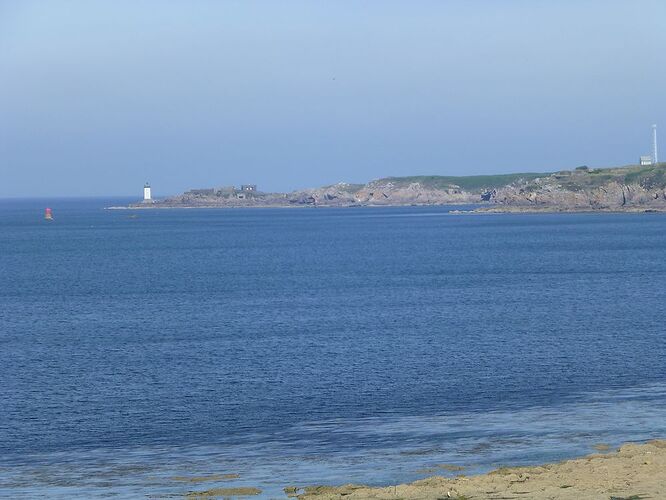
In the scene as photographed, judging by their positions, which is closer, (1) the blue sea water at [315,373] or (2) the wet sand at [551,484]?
(2) the wet sand at [551,484]

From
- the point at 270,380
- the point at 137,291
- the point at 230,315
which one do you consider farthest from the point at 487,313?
the point at 137,291

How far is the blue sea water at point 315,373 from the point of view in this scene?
2284 centimetres

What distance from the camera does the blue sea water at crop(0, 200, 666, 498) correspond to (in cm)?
2284

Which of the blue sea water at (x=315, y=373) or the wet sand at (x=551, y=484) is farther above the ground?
the wet sand at (x=551, y=484)

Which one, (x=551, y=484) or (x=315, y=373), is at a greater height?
(x=551, y=484)

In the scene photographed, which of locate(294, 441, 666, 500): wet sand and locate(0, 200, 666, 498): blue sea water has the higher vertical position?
locate(294, 441, 666, 500): wet sand

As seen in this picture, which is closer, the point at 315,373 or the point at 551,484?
the point at 551,484

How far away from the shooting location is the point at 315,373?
3344 cm

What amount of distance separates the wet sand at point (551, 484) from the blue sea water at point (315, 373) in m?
1.17

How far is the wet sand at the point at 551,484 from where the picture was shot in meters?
18.0

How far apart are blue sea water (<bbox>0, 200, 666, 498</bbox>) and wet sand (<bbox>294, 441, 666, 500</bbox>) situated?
1170mm

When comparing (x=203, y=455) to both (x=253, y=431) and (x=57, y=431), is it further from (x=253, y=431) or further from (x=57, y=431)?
(x=57, y=431)

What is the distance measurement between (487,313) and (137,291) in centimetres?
2367

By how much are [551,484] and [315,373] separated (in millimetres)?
15289
